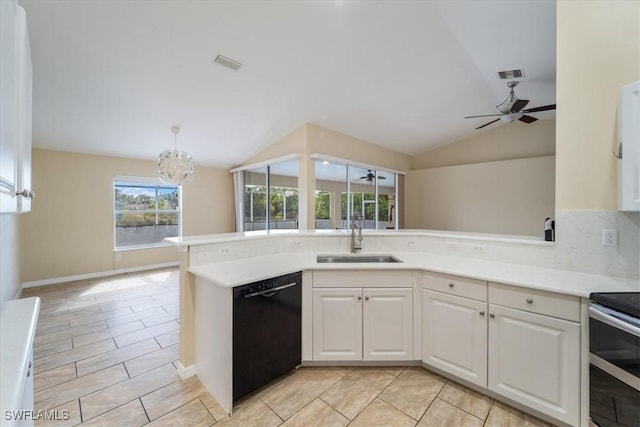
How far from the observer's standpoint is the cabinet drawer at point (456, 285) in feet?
6.12

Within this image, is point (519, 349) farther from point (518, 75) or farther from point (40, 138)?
point (40, 138)

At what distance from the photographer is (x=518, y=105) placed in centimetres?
347

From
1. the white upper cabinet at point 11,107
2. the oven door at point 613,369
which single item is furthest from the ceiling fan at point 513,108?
the white upper cabinet at point 11,107

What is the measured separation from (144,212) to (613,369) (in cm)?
691

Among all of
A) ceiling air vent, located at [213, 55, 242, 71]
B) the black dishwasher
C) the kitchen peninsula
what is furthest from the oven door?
ceiling air vent, located at [213, 55, 242, 71]

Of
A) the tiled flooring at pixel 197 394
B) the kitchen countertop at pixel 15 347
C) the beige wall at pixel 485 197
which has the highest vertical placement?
the beige wall at pixel 485 197

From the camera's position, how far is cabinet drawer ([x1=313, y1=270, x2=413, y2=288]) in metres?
2.17

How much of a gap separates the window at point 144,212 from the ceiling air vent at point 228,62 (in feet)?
12.2

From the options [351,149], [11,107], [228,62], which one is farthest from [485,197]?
[11,107]

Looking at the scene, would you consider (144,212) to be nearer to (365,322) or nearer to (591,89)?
(365,322)

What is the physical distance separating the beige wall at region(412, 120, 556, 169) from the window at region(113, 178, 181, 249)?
6.32 metres

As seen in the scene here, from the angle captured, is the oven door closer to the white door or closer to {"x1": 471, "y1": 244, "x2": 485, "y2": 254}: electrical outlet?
{"x1": 471, "y1": 244, "x2": 485, "y2": 254}: electrical outlet

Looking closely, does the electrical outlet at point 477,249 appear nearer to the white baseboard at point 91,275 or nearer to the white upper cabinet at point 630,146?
the white upper cabinet at point 630,146

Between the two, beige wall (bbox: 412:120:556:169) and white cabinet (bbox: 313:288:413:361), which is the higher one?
beige wall (bbox: 412:120:556:169)
